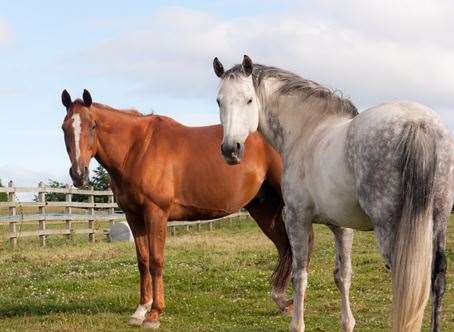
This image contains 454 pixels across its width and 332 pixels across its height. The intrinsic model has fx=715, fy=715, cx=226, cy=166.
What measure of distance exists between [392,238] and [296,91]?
2230 millimetres

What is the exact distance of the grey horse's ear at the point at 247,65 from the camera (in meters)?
6.67

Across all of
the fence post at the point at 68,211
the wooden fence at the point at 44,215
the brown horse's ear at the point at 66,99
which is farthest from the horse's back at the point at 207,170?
the fence post at the point at 68,211

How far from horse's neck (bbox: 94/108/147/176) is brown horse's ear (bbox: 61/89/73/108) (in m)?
0.38

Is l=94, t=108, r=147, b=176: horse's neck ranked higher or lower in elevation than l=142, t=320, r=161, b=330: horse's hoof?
higher

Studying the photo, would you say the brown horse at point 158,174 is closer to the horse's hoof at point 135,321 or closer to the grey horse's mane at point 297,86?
the horse's hoof at point 135,321

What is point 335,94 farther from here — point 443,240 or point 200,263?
point 200,263

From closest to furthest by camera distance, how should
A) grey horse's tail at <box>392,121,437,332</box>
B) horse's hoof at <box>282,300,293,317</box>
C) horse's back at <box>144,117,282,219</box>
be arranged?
grey horse's tail at <box>392,121,437,332</box>
horse's back at <box>144,117,282,219</box>
horse's hoof at <box>282,300,293,317</box>

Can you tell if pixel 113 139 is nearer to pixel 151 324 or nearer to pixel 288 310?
pixel 151 324

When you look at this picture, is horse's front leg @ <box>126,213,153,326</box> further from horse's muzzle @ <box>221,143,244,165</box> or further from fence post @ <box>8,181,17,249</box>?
fence post @ <box>8,181,17,249</box>

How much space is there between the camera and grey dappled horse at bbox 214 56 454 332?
5.08 m

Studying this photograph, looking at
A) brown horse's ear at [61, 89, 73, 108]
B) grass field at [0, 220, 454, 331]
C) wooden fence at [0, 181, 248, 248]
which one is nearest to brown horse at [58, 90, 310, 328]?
brown horse's ear at [61, 89, 73, 108]

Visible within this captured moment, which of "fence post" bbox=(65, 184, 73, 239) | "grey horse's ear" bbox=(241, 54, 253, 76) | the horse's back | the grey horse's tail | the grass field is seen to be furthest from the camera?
"fence post" bbox=(65, 184, 73, 239)

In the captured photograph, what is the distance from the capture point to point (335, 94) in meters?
6.78

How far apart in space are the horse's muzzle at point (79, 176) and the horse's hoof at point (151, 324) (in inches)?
68.3
